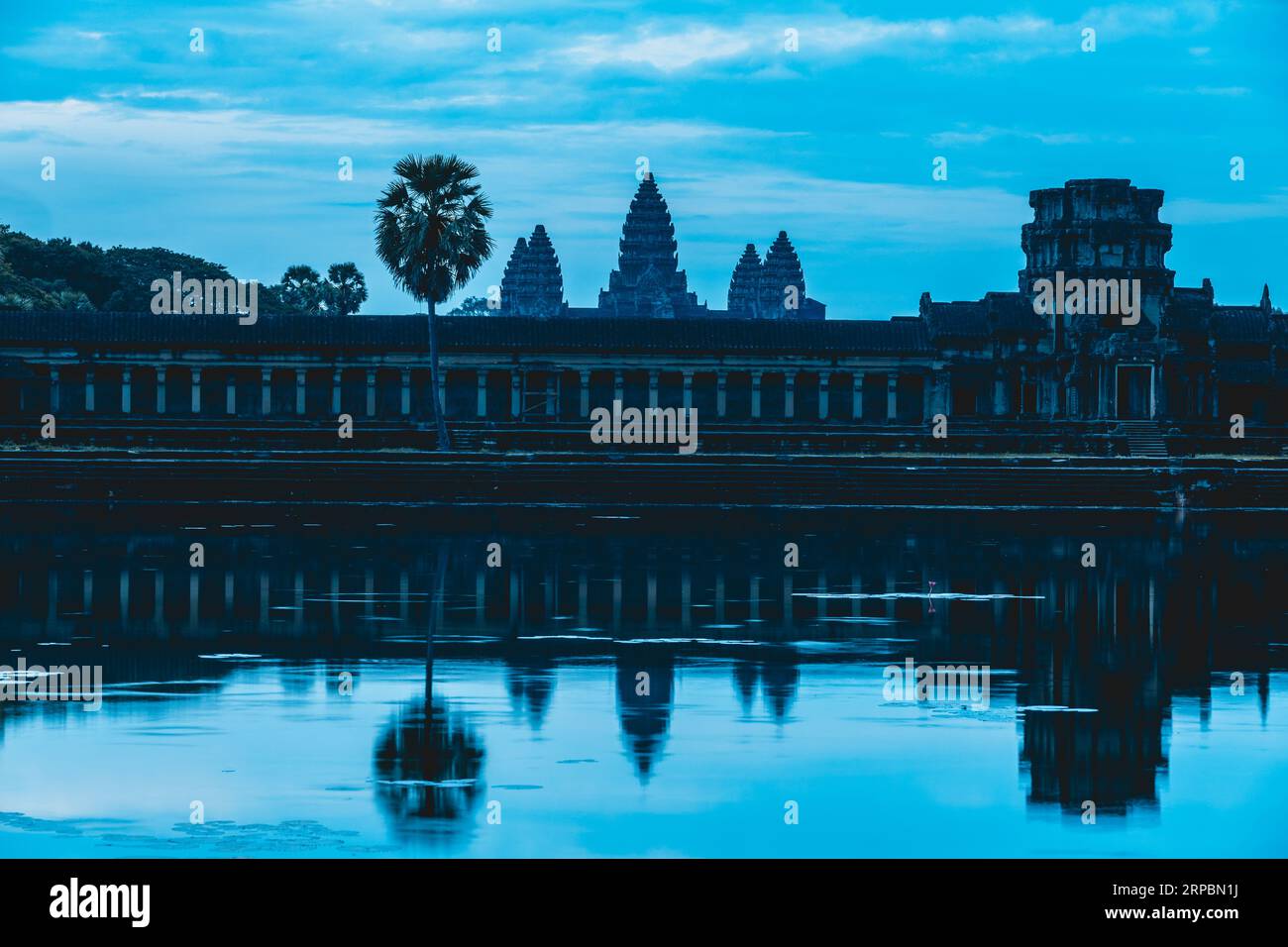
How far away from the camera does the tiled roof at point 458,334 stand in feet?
254

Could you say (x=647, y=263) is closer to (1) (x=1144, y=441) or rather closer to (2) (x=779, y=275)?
(2) (x=779, y=275)

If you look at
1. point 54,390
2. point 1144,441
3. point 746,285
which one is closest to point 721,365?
point 1144,441

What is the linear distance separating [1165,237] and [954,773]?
75.8 meters

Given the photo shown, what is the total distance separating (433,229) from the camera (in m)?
67.4

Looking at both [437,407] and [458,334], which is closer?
[437,407]

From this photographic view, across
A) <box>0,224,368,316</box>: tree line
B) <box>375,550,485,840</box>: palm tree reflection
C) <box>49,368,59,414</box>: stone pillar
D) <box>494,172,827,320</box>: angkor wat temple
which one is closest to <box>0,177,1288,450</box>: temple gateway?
<box>49,368,59,414</box>: stone pillar

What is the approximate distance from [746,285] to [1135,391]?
112 metres

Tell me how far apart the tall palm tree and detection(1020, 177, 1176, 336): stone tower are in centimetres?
2803

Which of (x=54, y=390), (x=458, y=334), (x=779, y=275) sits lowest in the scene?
(x=54, y=390)

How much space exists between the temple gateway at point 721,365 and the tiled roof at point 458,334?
80mm

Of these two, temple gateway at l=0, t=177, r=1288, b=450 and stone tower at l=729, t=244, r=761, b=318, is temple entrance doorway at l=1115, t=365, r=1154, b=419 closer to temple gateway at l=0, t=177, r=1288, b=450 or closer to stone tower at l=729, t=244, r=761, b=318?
temple gateway at l=0, t=177, r=1288, b=450

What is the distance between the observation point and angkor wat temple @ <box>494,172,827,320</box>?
175 metres
